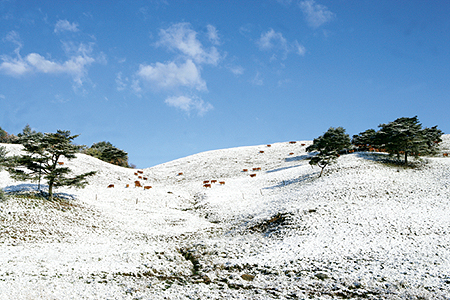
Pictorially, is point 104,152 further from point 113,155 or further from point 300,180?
point 300,180

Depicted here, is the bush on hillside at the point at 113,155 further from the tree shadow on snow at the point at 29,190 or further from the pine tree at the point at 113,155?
the tree shadow on snow at the point at 29,190

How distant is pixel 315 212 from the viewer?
78.4 feet

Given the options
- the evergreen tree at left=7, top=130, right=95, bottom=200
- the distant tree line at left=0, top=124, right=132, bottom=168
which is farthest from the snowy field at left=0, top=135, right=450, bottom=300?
the distant tree line at left=0, top=124, right=132, bottom=168

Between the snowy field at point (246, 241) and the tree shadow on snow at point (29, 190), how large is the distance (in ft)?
0.67

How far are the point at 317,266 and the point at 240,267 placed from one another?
457 cm

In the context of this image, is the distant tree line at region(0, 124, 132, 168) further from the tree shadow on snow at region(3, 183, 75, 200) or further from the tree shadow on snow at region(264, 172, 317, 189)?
the tree shadow on snow at region(264, 172, 317, 189)

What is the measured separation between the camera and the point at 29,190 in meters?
29.6

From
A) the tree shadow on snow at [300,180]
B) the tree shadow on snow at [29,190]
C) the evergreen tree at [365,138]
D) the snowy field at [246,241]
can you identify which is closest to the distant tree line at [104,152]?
the snowy field at [246,241]

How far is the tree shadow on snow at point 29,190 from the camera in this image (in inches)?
1136

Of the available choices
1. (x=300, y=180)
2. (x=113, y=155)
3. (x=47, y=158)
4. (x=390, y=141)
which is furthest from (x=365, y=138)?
(x=113, y=155)

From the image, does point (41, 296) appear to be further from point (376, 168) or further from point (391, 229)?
point (376, 168)

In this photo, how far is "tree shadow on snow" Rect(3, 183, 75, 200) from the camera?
Result: 28859mm

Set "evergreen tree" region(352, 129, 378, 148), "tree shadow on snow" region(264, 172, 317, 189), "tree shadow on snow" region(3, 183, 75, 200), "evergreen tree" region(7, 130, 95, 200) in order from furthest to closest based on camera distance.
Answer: "evergreen tree" region(352, 129, 378, 148), "tree shadow on snow" region(264, 172, 317, 189), "tree shadow on snow" region(3, 183, 75, 200), "evergreen tree" region(7, 130, 95, 200)

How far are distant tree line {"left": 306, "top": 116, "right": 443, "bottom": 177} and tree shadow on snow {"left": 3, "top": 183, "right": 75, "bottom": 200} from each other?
34.1 metres
